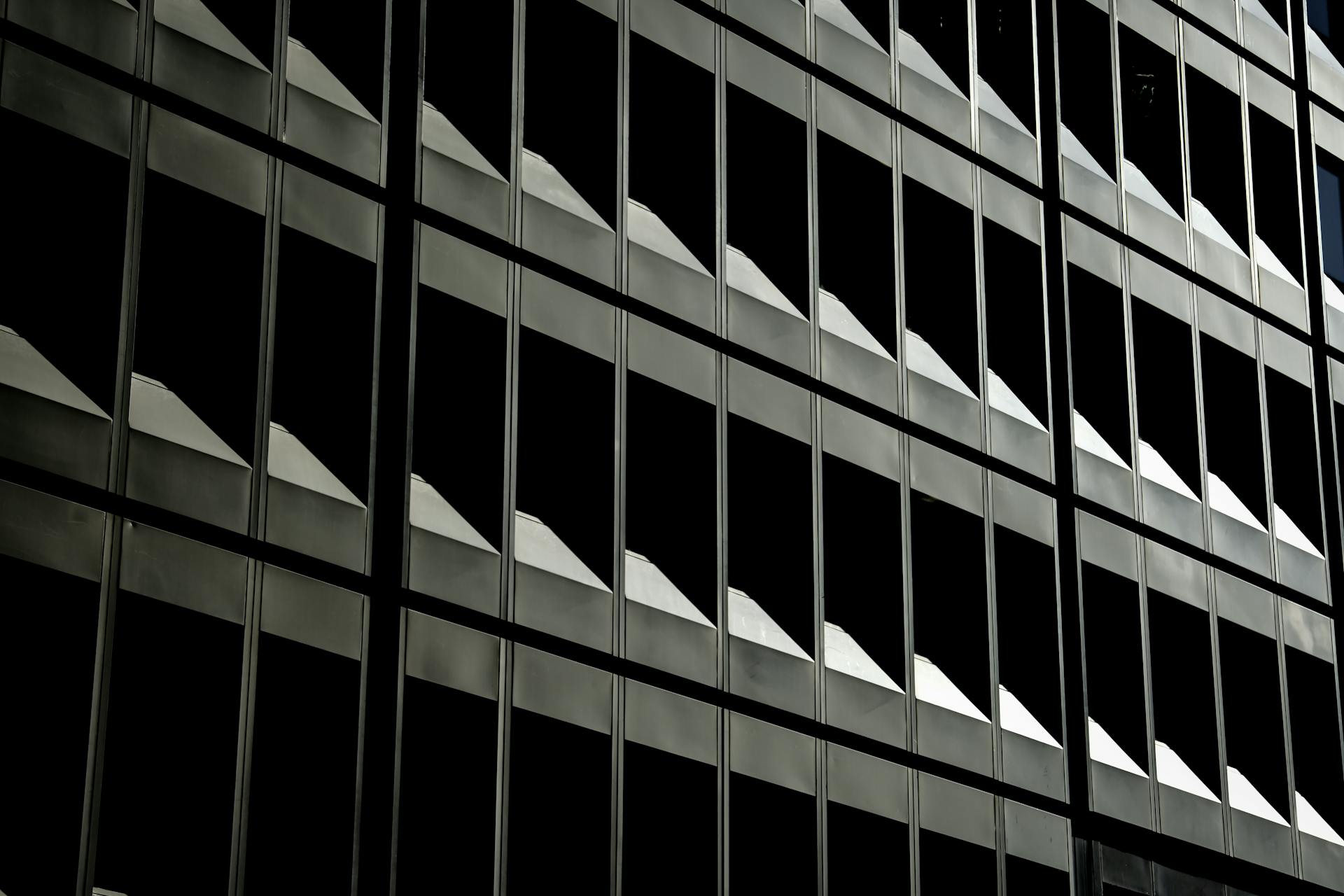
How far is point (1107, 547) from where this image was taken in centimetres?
3159

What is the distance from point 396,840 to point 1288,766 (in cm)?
1594

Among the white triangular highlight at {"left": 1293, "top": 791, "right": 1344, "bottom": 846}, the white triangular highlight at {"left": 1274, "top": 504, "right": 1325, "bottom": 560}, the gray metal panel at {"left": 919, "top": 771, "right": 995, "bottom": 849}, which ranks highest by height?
the white triangular highlight at {"left": 1274, "top": 504, "right": 1325, "bottom": 560}

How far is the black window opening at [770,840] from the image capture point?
2641 cm

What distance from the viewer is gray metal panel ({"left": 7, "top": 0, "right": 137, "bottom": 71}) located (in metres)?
23.2

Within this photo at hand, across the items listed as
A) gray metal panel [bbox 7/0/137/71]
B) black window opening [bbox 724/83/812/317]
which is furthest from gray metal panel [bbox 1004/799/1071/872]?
gray metal panel [bbox 7/0/137/71]

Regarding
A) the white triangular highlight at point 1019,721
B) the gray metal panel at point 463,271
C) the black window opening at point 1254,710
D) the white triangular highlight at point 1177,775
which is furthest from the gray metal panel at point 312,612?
the black window opening at point 1254,710

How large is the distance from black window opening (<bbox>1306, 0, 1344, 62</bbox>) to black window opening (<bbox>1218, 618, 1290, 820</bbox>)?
1269 centimetres

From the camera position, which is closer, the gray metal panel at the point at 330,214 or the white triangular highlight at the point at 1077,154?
the gray metal panel at the point at 330,214

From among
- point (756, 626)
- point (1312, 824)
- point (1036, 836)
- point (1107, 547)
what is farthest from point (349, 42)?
point (1312, 824)

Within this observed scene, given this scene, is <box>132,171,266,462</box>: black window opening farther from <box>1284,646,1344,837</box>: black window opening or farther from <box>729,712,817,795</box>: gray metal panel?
<box>1284,646,1344,837</box>: black window opening

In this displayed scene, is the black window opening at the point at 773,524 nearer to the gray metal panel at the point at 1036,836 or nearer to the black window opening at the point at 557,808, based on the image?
the black window opening at the point at 557,808

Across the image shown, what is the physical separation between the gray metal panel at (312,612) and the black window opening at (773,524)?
19.3ft

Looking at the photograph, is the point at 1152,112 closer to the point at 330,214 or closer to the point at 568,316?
the point at 568,316

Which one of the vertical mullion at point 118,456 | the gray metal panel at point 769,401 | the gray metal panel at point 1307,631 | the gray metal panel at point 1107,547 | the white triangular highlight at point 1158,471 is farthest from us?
the gray metal panel at point 1307,631
